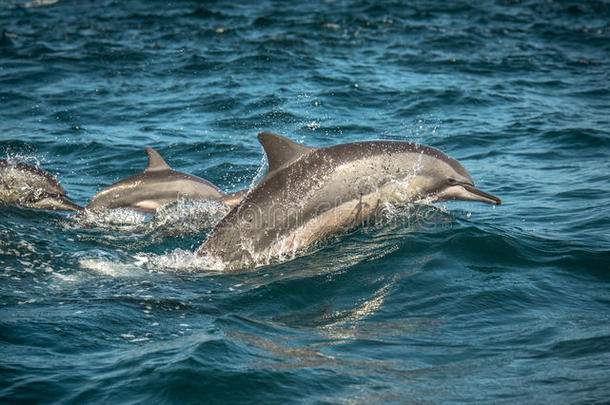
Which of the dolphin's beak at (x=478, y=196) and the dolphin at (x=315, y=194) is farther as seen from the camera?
the dolphin's beak at (x=478, y=196)

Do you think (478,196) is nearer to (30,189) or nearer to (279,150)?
(279,150)

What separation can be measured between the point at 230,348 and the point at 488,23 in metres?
25.1

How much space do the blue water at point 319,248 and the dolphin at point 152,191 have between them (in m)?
0.28

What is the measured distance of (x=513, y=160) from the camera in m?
13.2

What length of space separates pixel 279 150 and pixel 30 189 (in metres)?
5.15

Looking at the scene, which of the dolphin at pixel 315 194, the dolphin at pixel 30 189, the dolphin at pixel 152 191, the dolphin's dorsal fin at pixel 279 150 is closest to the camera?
the dolphin's dorsal fin at pixel 279 150

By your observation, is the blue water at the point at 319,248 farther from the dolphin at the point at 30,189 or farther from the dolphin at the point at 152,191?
the dolphin at the point at 30,189

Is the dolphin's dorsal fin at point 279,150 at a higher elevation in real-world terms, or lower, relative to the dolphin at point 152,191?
higher

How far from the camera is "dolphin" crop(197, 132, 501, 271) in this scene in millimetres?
8070

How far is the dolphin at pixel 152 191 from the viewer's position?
424 inches

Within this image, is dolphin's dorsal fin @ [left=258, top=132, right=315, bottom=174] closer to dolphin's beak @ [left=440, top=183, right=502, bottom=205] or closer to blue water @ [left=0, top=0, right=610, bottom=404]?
blue water @ [left=0, top=0, right=610, bottom=404]

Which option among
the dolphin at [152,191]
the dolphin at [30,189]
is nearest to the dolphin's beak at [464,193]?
the dolphin at [152,191]

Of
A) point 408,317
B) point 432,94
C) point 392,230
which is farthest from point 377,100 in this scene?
point 408,317

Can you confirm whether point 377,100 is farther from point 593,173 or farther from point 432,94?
point 593,173
